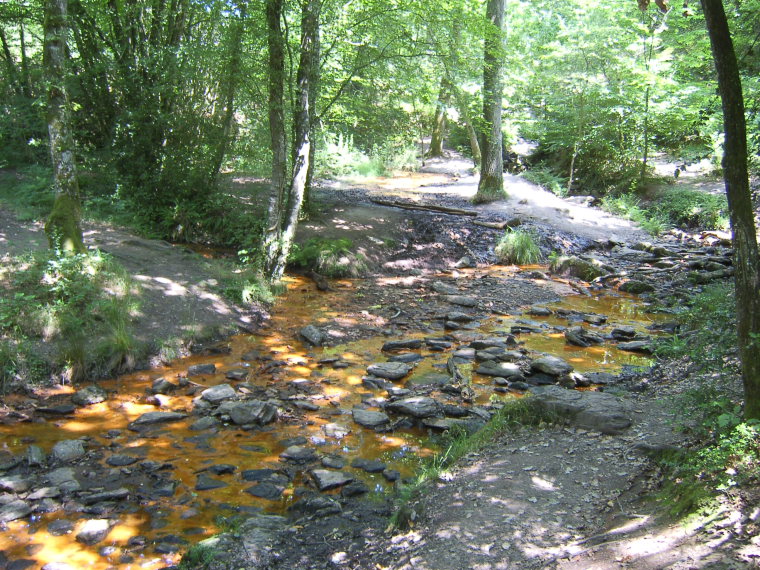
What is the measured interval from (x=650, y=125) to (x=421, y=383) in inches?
619

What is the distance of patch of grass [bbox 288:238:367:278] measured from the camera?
12195 mm

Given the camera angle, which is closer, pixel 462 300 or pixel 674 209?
pixel 462 300

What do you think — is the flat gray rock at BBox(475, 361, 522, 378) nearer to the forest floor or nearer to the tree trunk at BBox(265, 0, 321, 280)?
the forest floor

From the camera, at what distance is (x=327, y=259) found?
1226 cm

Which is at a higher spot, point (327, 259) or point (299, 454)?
point (327, 259)

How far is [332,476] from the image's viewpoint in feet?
16.6

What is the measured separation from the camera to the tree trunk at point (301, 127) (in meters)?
9.91

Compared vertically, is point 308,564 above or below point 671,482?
below

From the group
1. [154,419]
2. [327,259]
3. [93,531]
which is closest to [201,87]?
[327,259]

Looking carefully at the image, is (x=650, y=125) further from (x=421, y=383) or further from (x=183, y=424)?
(x=183, y=424)

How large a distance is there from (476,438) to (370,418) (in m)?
1.45

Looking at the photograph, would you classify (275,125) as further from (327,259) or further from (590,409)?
(590,409)

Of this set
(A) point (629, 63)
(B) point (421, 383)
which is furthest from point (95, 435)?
(A) point (629, 63)

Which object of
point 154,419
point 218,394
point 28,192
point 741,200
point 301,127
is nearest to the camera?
point 741,200
